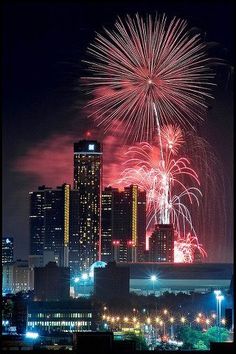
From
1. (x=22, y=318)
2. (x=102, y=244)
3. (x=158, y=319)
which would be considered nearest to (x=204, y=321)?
(x=158, y=319)

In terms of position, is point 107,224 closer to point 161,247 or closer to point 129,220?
point 129,220

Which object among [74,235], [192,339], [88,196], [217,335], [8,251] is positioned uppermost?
[88,196]

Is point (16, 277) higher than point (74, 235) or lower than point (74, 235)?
lower

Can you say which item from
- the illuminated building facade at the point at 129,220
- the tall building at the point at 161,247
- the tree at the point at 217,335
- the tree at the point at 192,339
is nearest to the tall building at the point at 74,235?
the illuminated building facade at the point at 129,220

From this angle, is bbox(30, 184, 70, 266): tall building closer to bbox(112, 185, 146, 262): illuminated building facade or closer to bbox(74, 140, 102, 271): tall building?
bbox(74, 140, 102, 271): tall building

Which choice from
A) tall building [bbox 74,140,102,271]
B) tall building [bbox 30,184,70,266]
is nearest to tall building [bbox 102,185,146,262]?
tall building [bbox 74,140,102,271]

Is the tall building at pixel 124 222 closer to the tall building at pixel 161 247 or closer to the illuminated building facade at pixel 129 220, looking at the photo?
the illuminated building facade at pixel 129 220

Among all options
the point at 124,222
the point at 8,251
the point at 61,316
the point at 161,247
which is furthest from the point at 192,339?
the point at 8,251
